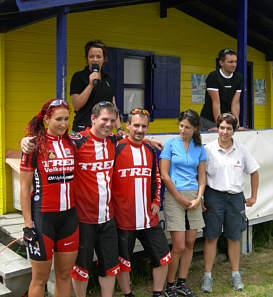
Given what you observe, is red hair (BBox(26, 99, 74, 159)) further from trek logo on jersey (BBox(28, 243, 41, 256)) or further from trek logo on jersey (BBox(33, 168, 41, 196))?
trek logo on jersey (BBox(28, 243, 41, 256))

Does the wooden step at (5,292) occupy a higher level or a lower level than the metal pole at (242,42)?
lower

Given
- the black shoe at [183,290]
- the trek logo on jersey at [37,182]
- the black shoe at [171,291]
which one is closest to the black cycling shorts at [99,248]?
the trek logo on jersey at [37,182]

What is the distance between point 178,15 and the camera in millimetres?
7434

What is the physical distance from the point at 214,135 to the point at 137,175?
1.75 m

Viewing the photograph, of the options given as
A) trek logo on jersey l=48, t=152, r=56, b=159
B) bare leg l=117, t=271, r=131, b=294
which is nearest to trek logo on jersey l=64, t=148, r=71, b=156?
trek logo on jersey l=48, t=152, r=56, b=159

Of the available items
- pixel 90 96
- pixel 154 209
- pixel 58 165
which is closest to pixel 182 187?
pixel 154 209

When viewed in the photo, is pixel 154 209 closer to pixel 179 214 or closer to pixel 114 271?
pixel 179 214

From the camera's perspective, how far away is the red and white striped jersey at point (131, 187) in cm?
344

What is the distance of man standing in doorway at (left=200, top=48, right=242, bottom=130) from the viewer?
4914 mm

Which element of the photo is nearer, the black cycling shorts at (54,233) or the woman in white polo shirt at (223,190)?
the black cycling shorts at (54,233)

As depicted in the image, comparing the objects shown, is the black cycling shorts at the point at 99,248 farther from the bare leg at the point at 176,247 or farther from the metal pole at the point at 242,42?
the metal pole at the point at 242,42

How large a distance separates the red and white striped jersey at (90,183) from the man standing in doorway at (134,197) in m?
0.19

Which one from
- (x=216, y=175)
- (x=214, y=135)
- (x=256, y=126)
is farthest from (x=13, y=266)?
(x=256, y=126)

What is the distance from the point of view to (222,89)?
499 cm
